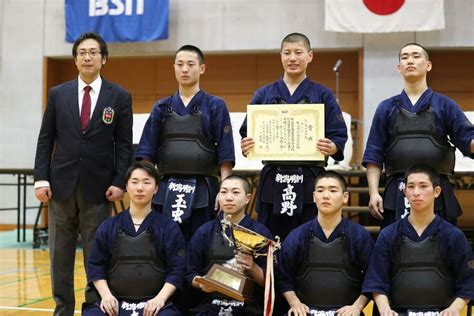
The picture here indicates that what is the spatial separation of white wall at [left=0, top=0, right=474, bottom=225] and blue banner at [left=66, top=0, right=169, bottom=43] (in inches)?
13.2

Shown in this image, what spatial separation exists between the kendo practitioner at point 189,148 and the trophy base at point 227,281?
73 centimetres

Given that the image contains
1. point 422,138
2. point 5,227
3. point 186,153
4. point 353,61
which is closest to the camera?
point 422,138

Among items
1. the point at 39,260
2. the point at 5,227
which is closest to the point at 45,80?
the point at 5,227

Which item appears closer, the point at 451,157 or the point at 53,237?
the point at 451,157

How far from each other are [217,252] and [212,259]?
62 mm

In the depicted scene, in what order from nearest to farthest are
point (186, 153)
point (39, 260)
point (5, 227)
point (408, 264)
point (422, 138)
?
point (408, 264) → point (422, 138) → point (186, 153) → point (39, 260) → point (5, 227)

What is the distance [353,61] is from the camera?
1191cm

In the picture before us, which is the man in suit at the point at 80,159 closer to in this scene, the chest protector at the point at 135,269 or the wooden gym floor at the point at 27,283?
the chest protector at the point at 135,269

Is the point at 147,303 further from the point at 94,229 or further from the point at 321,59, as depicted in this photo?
the point at 321,59

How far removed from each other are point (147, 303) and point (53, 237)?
3.49ft

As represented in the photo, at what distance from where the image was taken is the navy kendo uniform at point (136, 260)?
13.6 ft

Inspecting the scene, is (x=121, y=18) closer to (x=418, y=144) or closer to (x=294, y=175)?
(x=294, y=175)

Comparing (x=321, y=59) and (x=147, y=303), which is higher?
(x=321, y=59)

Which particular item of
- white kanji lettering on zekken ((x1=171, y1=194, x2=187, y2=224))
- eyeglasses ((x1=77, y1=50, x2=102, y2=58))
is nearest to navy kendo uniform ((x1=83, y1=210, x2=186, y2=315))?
white kanji lettering on zekken ((x1=171, y1=194, x2=187, y2=224))
